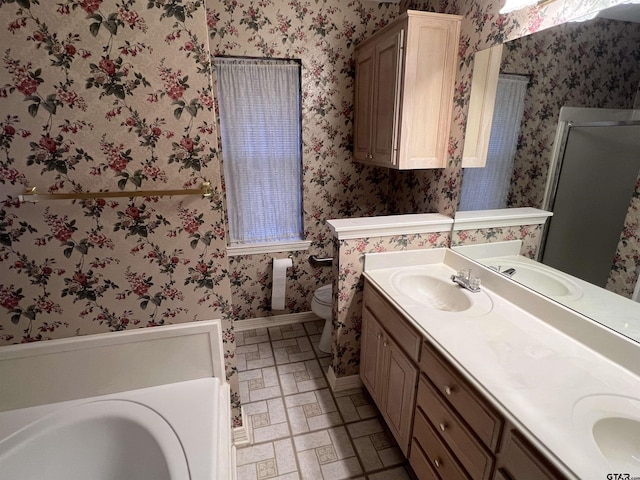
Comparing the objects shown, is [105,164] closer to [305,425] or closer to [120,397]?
[120,397]

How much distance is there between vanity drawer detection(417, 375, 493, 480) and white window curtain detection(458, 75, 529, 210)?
944 mm

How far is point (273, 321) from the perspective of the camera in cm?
277

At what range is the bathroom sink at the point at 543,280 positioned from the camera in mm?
1231

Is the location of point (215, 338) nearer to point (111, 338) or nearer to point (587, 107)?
point (111, 338)

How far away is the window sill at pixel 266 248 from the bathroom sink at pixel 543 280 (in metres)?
1.52

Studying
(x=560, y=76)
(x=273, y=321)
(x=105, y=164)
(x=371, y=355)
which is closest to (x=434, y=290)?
(x=371, y=355)

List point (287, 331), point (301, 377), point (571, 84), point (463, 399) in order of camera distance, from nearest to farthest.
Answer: point (463, 399), point (571, 84), point (301, 377), point (287, 331)

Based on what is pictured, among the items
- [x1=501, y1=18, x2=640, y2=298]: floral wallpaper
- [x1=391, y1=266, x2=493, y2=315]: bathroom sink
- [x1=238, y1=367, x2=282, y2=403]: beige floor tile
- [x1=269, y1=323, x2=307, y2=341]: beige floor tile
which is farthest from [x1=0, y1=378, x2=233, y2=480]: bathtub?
[x1=501, y1=18, x2=640, y2=298]: floral wallpaper

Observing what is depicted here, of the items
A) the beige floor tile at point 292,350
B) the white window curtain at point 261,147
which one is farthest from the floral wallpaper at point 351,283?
the white window curtain at point 261,147

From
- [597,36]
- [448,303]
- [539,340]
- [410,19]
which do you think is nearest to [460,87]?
[410,19]

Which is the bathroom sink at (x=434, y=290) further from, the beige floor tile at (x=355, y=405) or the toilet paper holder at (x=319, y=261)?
the toilet paper holder at (x=319, y=261)

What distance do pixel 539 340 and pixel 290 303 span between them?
1941 mm

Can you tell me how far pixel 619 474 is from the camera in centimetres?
71

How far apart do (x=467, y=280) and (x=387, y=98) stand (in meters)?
1.11
